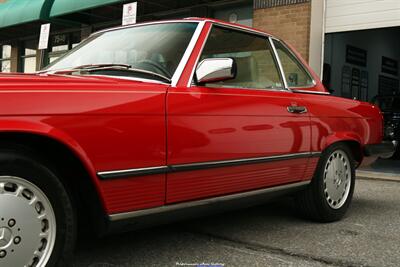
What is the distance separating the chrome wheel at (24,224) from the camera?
2.28 metres

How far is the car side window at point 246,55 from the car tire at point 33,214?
1370 millimetres

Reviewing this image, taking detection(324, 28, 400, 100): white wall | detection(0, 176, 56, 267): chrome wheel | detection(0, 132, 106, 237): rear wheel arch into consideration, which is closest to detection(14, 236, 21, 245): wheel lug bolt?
detection(0, 176, 56, 267): chrome wheel

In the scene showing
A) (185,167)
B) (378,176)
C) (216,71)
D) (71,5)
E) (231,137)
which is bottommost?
(378,176)

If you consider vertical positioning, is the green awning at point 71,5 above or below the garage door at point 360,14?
above

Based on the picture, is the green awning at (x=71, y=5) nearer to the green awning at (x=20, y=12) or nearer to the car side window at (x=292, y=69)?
the green awning at (x=20, y=12)

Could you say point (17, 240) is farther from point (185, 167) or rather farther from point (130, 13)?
point (130, 13)

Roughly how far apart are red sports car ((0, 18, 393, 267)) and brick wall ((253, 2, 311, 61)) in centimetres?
508

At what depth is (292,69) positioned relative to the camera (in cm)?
435

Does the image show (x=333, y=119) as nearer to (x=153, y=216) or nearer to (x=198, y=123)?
(x=198, y=123)

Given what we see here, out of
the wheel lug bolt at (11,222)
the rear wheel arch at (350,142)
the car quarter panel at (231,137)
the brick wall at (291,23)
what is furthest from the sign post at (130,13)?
the wheel lug bolt at (11,222)

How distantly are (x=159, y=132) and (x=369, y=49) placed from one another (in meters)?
12.5

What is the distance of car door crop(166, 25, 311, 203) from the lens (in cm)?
293

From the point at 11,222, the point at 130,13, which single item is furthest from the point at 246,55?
the point at 130,13

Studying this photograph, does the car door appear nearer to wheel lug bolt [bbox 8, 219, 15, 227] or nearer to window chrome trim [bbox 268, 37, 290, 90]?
window chrome trim [bbox 268, 37, 290, 90]
